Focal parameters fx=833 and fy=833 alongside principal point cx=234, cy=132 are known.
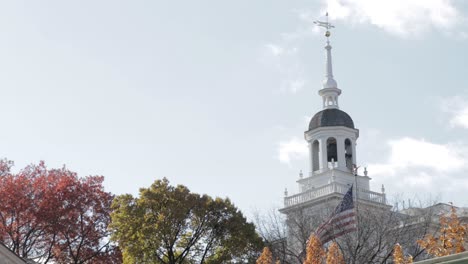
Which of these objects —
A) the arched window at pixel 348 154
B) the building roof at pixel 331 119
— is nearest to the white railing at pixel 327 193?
the arched window at pixel 348 154

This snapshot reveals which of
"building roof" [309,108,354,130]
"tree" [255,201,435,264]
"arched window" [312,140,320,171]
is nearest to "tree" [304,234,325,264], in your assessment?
"tree" [255,201,435,264]

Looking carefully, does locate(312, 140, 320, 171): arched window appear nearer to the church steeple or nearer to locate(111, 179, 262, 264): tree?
the church steeple

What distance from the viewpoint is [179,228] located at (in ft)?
140

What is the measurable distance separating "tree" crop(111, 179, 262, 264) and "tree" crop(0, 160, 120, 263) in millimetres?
8349

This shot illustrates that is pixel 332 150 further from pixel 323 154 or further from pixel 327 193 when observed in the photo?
pixel 327 193

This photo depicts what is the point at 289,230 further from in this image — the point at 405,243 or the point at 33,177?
the point at 33,177

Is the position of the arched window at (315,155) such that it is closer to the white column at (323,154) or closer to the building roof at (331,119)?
the white column at (323,154)

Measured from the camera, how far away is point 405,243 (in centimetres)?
4188

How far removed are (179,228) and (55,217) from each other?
11.5 m

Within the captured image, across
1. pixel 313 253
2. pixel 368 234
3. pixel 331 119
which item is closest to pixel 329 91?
pixel 331 119

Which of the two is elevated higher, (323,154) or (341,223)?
(323,154)

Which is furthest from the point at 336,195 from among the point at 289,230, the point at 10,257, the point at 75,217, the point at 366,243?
the point at 10,257

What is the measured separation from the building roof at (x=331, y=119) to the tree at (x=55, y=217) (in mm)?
15909

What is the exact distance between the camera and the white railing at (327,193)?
55000 mm
